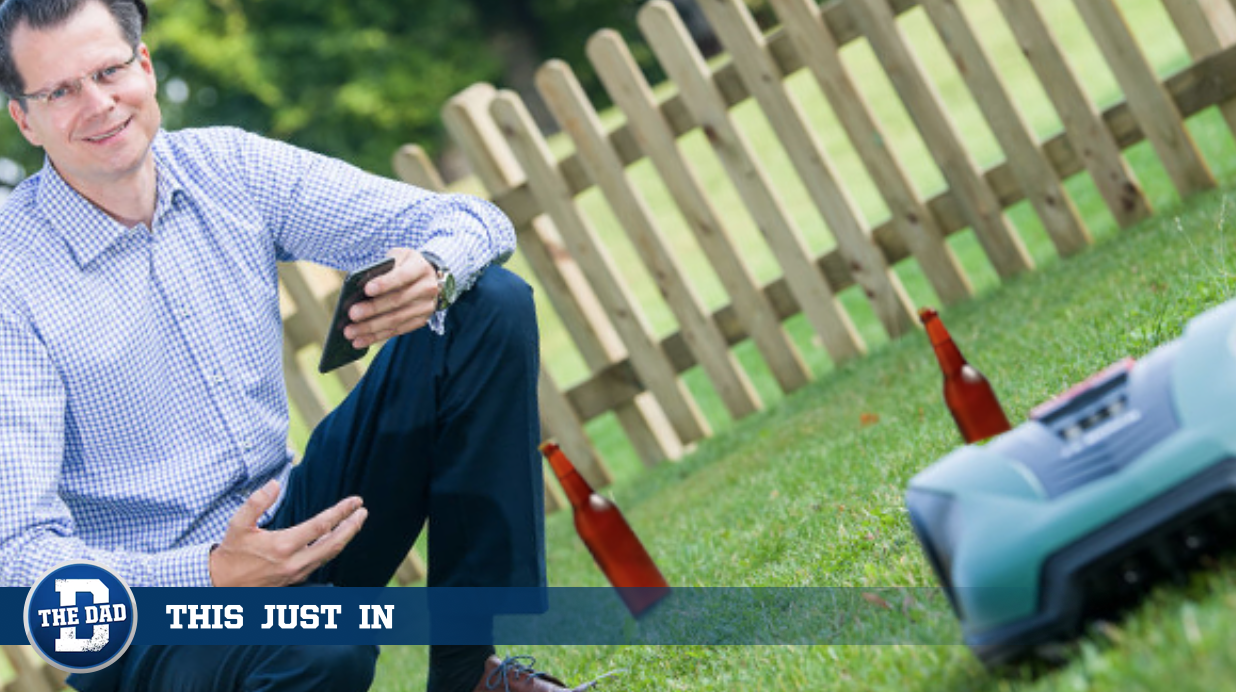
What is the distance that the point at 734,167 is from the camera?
19.0 feet

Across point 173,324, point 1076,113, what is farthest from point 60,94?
point 1076,113

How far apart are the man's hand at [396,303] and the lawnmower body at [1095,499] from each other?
1.22 metres

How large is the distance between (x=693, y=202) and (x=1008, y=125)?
3.86ft

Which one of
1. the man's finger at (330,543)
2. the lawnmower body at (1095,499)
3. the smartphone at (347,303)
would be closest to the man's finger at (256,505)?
the man's finger at (330,543)

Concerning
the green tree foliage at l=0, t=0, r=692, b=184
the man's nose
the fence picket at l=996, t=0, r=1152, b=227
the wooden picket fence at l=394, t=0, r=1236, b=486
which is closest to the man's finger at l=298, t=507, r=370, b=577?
the man's nose

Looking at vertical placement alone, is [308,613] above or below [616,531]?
above

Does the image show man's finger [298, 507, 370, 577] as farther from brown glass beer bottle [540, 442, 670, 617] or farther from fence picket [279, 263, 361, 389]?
fence picket [279, 263, 361, 389]

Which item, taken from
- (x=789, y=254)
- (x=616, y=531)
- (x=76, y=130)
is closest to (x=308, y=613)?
(x=616, y=531)

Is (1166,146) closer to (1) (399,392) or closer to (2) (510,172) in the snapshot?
(2) (510,172)

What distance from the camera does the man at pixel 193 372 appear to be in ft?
9.96

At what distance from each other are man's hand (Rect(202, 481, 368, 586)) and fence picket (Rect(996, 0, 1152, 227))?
3477 mm

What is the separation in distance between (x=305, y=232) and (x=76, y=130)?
21.6 inches

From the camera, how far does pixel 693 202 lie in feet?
19.1

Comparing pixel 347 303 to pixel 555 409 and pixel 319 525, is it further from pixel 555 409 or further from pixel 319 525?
pixel 555 409
